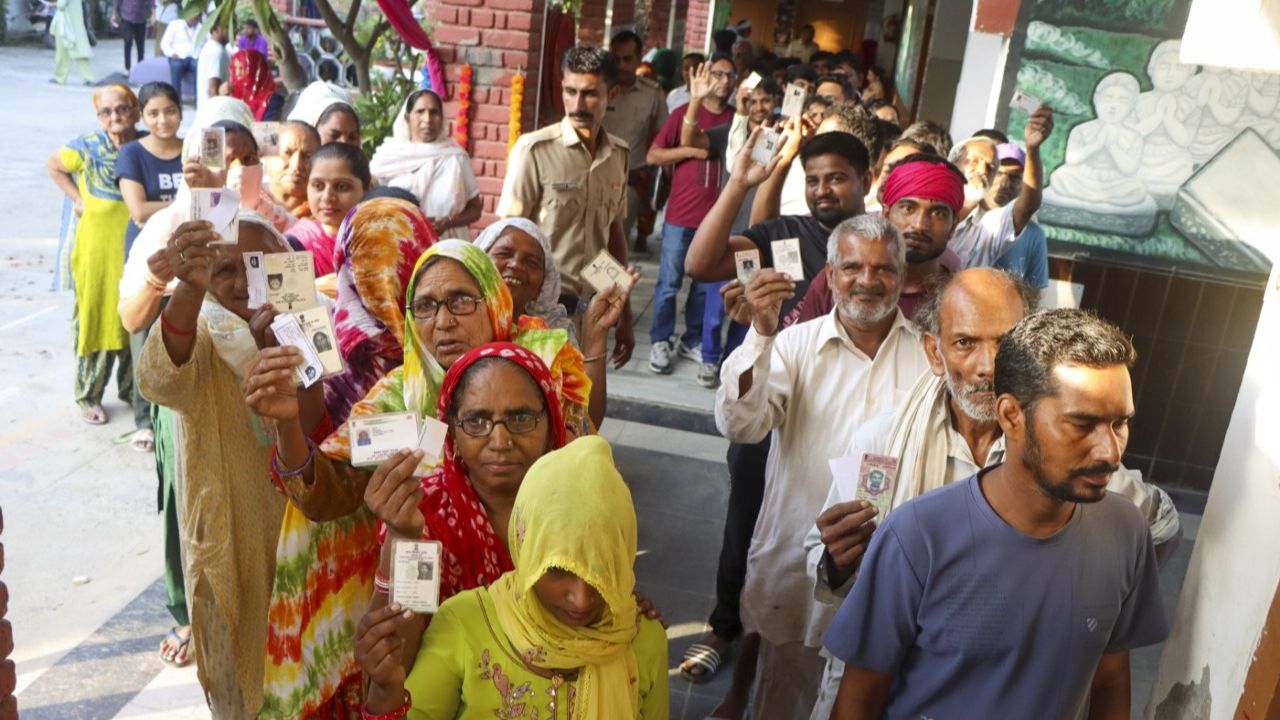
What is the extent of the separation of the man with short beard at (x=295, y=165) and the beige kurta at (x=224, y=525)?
6.85 ft

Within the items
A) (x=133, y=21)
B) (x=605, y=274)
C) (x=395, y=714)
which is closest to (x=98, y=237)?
(x=605, y=274)

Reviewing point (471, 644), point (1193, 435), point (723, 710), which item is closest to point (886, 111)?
point (1193, 435)

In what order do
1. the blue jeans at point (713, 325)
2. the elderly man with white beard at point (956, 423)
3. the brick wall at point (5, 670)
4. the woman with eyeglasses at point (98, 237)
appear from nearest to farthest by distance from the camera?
the brick wall at point (5, 670) → the elderly man with white beard at point (956, 423) → the woman with eyeglasses at point (98, 237) → the blue jeans at point (713, 325)

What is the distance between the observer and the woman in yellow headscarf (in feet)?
6.57

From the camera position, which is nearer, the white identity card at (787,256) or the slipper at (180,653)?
the white identity card at (787,256)

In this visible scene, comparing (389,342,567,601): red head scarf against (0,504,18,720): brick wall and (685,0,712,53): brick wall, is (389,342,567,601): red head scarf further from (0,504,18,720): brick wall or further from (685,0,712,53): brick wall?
(685,0,712,53): brick wall

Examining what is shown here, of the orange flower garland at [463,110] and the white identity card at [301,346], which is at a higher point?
the orange flower garland at [463,110]

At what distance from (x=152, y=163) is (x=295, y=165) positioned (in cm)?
116

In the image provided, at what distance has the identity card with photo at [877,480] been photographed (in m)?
2.53

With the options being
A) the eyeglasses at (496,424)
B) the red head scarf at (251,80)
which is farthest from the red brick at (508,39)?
the eyeglasses at (496,424)

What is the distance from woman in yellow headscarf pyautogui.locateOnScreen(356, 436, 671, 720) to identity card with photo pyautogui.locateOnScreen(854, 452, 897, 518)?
Answer: 2.22ft

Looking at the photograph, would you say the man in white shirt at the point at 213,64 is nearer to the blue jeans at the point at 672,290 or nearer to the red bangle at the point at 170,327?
the blue jeans at the point at 672,290

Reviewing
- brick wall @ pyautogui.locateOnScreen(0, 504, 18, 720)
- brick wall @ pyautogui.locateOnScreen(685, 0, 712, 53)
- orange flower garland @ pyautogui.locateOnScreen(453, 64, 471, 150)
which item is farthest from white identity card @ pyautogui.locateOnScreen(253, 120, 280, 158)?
brick wall @ pyautogui.locateOnScreen(685, 0, 712, 53)

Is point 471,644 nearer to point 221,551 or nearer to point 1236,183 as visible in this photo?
point 221,551
